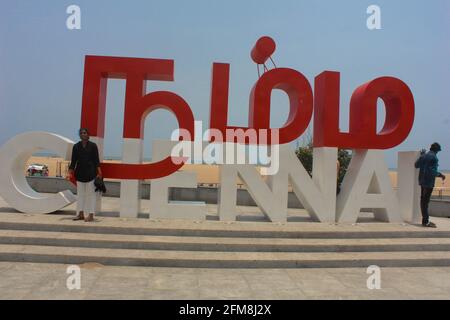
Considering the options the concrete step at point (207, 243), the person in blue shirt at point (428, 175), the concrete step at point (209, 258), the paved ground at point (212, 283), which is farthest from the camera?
the person in blue shirt at point (428, 175)

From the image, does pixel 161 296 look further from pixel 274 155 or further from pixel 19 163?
pixel 19 163

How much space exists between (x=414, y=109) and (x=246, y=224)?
14.8 ft

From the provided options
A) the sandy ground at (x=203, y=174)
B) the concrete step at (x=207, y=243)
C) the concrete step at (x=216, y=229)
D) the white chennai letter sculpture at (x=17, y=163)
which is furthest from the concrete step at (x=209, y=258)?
the sandy ground at (x=203, y=174)

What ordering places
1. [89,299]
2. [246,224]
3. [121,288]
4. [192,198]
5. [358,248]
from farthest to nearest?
[192,198], [246,224], [358,248], [121,288], [89,299]

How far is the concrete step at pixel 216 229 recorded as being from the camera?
6961 millimetres

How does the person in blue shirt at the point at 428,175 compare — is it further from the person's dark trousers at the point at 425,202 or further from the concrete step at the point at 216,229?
the concrete step at the point at 216,229

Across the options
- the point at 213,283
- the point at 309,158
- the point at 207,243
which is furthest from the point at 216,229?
the point at 309,158

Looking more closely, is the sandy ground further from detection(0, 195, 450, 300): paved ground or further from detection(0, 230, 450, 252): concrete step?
detection(0, 195, 450, 300): paved ground

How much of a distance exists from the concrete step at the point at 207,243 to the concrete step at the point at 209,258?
0.14 m

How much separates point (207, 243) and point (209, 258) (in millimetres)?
479

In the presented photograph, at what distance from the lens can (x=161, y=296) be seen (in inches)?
188

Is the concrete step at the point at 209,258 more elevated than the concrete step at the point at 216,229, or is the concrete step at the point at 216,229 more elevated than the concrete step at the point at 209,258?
the concrete step at the point at 216,229

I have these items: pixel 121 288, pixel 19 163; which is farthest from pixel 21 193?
pixel 121 288

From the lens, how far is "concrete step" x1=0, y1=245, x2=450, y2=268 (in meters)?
5.99
